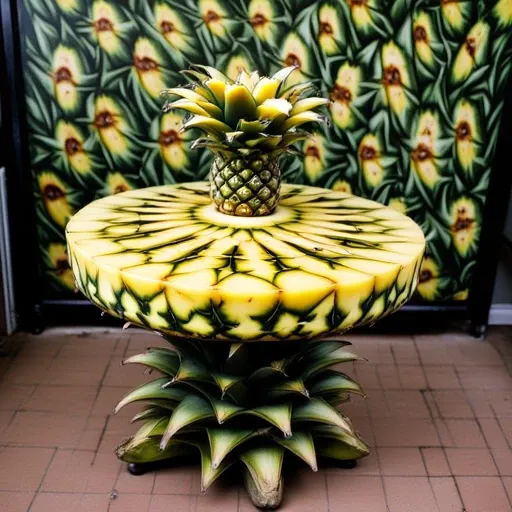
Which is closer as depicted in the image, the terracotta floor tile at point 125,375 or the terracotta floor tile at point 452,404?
the terracotta floor tile at point 452,404

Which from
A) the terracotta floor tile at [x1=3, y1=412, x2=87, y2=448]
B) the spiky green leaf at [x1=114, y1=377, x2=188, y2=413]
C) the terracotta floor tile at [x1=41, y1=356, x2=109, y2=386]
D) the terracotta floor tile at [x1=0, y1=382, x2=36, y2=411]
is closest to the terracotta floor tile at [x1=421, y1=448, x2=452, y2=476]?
the spiky green leaf at [x1=114, y1=377, x2=188, y2=413]

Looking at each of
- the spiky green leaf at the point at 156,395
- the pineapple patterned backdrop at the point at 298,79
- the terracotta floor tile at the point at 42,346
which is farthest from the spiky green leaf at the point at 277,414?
the terracotta floor tile at the point at 42,346

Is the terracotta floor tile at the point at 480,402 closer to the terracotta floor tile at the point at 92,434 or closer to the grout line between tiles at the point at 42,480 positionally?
the terracotta floor tile at the point at 92,434

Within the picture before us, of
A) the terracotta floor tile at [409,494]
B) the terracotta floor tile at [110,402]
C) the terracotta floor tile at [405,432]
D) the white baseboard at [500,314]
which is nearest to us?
the terracotta floor tile at [409,494]

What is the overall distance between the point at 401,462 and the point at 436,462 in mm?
144

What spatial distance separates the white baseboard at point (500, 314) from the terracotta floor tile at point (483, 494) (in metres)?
1.51

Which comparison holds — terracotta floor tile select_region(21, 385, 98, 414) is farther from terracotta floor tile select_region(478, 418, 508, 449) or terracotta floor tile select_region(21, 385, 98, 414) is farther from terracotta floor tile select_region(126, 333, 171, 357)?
terracotta floor tile select_region(478, 418, 508, 449)

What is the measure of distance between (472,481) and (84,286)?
1638 mm

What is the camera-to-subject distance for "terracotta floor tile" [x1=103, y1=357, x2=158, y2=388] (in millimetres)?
2980

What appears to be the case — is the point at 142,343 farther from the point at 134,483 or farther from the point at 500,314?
the point at 500,314

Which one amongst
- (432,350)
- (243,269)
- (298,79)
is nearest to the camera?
(243,269)

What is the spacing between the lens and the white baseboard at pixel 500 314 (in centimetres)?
369

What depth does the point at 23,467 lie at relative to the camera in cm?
235

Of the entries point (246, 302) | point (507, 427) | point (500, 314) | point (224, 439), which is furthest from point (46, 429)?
point (500, 314)
